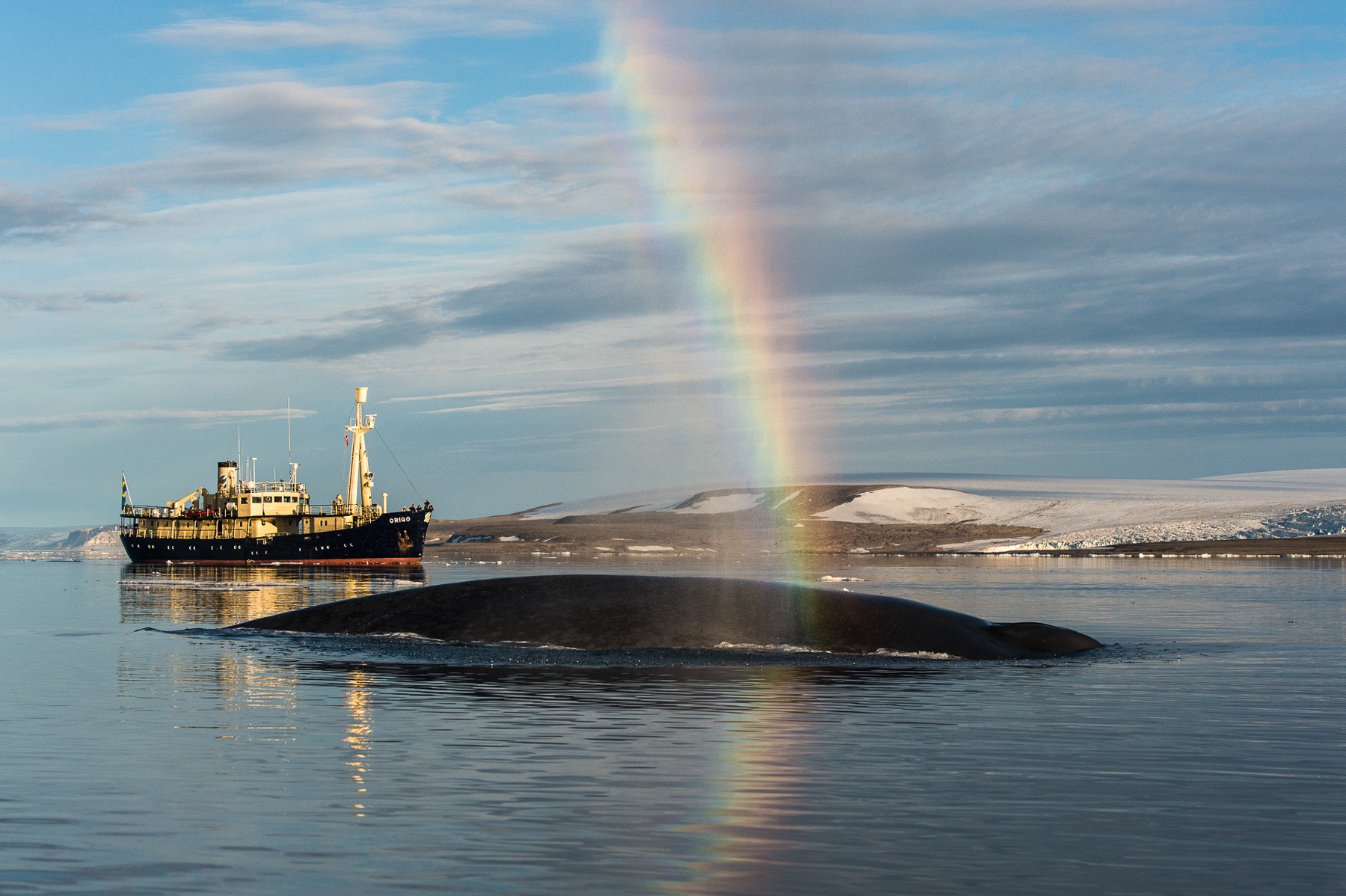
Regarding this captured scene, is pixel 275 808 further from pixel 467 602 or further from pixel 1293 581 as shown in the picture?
pixel 1293 581

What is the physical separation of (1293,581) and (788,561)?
39828 mm

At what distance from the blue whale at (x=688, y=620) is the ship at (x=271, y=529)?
8587cm

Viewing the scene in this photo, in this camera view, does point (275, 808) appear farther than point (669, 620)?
No

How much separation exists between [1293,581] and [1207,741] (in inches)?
1714

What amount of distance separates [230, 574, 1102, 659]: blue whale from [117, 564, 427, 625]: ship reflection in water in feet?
25.9

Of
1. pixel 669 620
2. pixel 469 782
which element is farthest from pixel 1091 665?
pixel 469 782

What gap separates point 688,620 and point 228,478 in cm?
10661

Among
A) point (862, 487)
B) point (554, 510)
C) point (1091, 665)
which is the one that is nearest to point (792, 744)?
point (1091, 665)

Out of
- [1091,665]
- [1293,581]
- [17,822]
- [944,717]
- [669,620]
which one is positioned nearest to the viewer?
[17,822]

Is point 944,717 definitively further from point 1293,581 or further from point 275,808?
point 1293,581

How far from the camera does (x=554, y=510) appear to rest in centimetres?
17038

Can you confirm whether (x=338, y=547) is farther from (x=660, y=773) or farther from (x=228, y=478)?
(x=660, y=773)

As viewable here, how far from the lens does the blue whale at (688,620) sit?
808 inches

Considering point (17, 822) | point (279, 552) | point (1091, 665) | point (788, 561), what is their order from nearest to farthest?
point (17, 822) < point (1091, 665) < point (788, 561) < point (279, 552)
